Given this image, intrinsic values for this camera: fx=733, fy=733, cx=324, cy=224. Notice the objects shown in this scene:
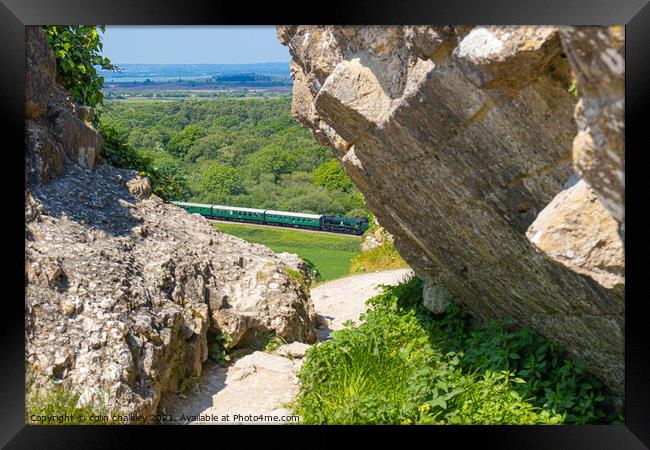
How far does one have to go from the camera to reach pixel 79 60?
10.1m

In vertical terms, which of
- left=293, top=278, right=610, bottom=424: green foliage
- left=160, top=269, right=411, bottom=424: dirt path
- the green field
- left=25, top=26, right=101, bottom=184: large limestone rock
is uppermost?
left=25, top=26, right=101, bottom=184: large limestone rock

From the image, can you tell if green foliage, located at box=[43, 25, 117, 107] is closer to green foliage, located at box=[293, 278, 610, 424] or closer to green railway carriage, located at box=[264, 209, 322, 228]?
green foliage, located at box=[293, 278, 610, 424]

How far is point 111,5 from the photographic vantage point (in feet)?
16.3

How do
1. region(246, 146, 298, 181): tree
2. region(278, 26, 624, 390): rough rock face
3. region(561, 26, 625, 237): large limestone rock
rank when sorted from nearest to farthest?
region(561, 26, 625, 237): large limestone rock < region(278, 26, 624, 390): rough rock face < region(246, 146, 298, 181): tree

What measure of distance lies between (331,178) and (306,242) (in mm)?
8976

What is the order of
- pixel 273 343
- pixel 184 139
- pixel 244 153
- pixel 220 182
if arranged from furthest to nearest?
1. pixel 244 153
2. pixel 220 182
3. pixel 184 139
4. pixel 273 343

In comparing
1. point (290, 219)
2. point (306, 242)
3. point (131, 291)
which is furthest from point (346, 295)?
point (290, 219)

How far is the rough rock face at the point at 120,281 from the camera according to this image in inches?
249

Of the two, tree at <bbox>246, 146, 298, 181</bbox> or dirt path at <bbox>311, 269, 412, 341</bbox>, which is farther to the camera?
tree at <bbox>246, 146, 298, 181</bbox>

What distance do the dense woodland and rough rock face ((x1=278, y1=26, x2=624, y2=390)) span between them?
15.4 meters

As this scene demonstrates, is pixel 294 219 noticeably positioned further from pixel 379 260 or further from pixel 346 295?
pixel 346 295

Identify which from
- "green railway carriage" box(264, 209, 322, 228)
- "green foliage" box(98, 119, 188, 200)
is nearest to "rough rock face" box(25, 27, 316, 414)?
"green foliage" box(98, 119, 188, 200)

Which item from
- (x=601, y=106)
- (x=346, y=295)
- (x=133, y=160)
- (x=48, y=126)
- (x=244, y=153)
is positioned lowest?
(x=244, y=153)

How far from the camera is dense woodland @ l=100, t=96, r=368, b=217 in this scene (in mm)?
23656
